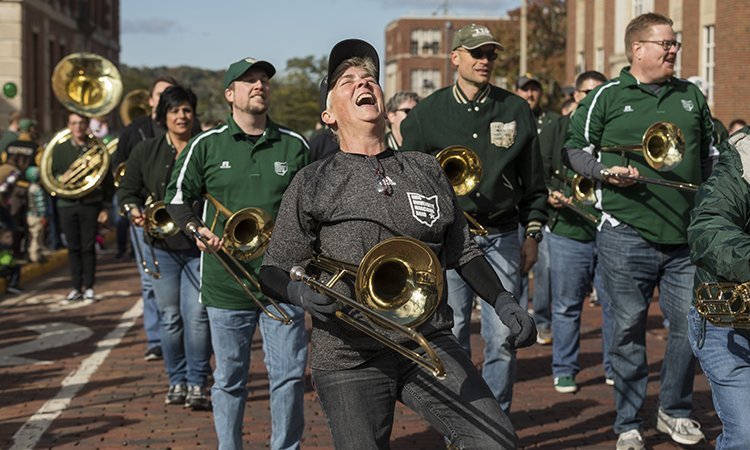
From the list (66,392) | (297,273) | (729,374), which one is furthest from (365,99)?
(66,392)

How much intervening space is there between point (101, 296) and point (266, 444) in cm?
805

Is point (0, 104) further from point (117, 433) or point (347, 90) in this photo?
point (347, 90)

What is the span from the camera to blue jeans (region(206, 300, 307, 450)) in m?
6.11

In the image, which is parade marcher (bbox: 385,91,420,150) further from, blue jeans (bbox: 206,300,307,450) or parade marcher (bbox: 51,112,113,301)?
parade marcher (bbox: 51,112,113,301)

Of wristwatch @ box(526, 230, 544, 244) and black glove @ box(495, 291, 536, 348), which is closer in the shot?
black glove @ box(495, 291, 536, 348)

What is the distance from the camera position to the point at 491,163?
6.89 meters

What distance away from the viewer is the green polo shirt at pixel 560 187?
9148 mm

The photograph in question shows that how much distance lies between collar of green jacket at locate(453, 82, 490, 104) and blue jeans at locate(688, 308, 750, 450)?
8.30 ft

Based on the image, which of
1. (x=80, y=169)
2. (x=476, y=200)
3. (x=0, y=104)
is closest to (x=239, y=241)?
(x=476, y=200)

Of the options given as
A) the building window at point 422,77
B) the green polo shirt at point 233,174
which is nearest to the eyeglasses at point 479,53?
the green polo shirt at point 233,174

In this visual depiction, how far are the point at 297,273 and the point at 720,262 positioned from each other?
1471mm

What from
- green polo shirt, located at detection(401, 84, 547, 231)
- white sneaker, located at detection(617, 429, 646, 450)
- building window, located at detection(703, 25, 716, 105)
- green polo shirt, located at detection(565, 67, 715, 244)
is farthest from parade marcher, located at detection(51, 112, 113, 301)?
building window, located at detection(703, 25, 716, 105)

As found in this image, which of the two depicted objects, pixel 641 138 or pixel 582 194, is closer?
pixel 641 138

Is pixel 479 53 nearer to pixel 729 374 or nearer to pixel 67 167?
pixel 729 374
